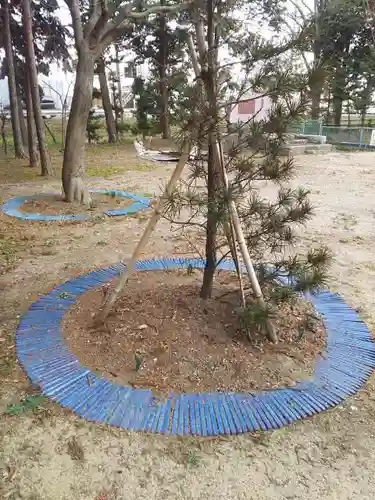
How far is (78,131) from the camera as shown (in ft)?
17.1

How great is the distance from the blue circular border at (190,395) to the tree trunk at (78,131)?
320 cm

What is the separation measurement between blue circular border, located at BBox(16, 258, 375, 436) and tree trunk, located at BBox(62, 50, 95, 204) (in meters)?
3.20

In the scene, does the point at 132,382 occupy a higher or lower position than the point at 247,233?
lower

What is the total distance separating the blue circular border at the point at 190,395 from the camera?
1776 mm

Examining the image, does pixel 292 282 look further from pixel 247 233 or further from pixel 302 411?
pixel 302 411

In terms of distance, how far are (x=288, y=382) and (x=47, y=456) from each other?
1.14 meters

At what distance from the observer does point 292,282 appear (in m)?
2.32

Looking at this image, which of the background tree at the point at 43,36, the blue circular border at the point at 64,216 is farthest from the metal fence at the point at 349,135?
the blue circular border at the point at 64,216

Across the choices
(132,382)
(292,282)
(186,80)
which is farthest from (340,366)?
(186,80)

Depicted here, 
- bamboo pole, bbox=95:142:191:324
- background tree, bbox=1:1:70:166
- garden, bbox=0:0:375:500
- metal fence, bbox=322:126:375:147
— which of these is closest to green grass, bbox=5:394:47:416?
garden, bbox=0:0:375:500

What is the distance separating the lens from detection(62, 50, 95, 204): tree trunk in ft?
16.5

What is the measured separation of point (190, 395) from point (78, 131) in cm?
418

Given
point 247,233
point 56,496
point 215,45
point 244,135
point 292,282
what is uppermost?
point 215,45

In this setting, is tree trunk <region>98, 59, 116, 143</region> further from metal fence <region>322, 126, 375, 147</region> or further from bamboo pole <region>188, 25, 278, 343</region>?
bamboo pole <region>188, 25, 278, 343</region>
